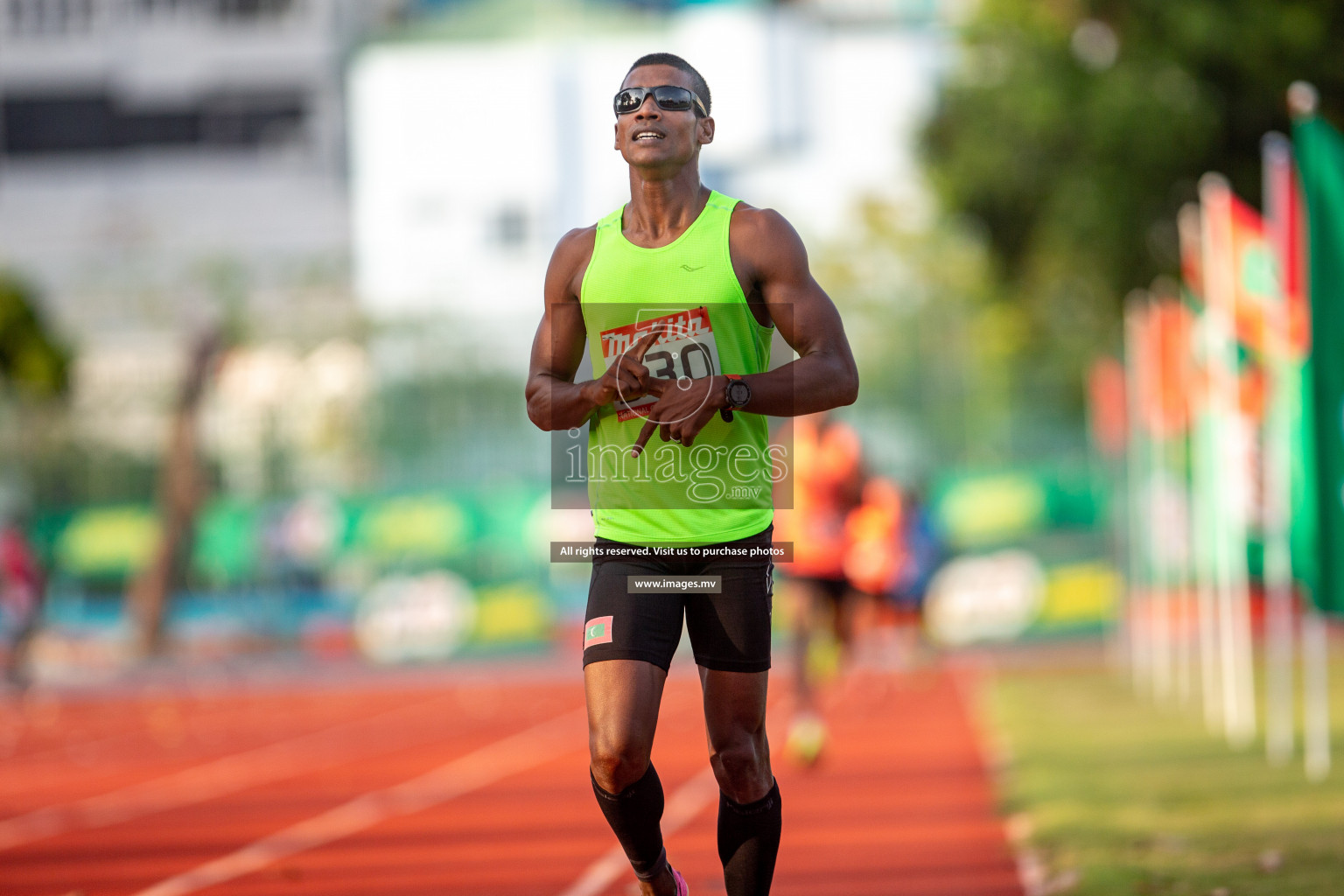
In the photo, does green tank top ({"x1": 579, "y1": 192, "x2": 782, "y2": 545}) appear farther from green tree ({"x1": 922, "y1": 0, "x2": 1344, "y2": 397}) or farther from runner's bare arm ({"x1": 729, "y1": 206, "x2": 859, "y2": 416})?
green tree ({"x1": 922, "y1": 0, "x2": 1344, "y2": 397})

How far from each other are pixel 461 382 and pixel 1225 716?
633 inches

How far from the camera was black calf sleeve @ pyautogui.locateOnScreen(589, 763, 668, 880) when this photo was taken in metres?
4.91

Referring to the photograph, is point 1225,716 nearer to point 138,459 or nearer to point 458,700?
point 458,700

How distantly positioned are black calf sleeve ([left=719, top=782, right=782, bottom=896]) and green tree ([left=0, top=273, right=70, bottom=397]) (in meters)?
27.6

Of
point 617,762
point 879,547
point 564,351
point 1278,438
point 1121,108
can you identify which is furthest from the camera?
point 1121,108

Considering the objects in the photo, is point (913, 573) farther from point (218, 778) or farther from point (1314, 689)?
point (1314, 689)

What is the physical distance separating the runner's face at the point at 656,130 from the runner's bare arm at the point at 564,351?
0.27 metres

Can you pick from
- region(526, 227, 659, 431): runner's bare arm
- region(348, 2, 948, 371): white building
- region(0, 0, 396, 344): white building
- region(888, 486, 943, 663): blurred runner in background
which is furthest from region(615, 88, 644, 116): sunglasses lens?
region(0, 0, 396, 344): white building

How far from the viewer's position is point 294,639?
27.4m

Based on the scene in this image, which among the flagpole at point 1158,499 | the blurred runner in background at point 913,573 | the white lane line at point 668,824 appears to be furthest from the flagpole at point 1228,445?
the blurred runner in background at point 913,573

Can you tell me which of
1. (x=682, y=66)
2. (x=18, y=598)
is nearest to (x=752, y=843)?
(x=682, y=66)

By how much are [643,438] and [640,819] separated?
3.27 ft

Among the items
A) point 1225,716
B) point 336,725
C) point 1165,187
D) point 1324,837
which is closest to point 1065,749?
point 1225,716

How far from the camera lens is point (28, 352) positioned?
1262 inches
